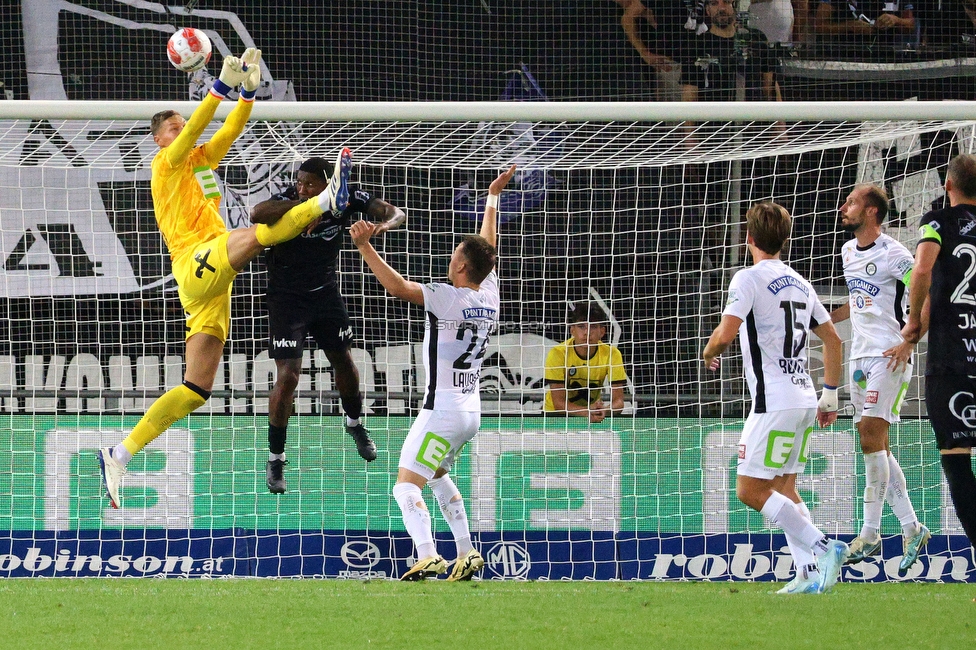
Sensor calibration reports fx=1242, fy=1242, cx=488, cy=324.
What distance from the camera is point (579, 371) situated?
8.76 m

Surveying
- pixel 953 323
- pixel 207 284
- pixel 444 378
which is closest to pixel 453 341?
pixel 444 378

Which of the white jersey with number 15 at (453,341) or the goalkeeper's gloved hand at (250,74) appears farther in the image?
the white jersey with number 15 at (453,341)

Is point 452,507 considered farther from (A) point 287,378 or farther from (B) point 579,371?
(B) point 579,371

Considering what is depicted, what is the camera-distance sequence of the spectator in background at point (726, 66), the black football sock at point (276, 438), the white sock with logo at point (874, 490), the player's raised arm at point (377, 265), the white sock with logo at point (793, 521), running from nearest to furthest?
the white sock with logo at point (793, 521) < the player's raised arm at point (377, 265) < the white sock with logo at point (874, 490) < the black football sock at point (276, 438) < the spectator in background at point (726, 66)

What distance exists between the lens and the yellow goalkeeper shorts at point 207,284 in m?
6.79

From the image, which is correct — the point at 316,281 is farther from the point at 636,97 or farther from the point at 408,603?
the point at 636,97

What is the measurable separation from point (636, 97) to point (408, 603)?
7366 mm

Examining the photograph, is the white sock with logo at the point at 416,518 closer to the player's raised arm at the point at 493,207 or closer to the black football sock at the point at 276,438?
the black football sock at the point at 276,438

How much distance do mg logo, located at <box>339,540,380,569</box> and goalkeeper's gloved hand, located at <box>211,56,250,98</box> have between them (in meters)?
3.25

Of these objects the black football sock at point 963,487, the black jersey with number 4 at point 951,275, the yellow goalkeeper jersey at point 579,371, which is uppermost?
the black jersey with number 4 at point 951,275


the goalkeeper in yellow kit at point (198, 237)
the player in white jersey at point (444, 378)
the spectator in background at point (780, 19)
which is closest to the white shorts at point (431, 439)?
the player in white jersey at point (444, 378)

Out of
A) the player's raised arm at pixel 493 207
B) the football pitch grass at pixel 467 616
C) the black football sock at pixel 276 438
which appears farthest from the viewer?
the black football sock at pixel 276 438

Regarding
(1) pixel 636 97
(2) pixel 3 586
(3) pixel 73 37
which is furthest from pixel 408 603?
(3) pixel 73 37

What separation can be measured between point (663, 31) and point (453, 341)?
668 centimetres
